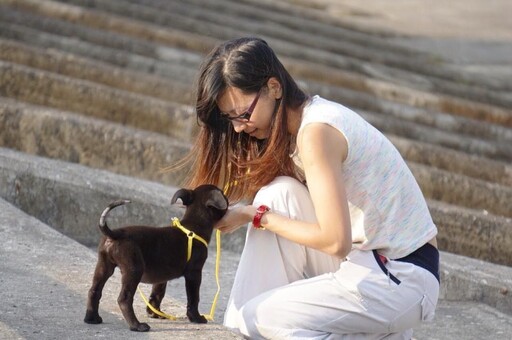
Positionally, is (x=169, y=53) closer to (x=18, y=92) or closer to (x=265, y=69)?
(x=18, y=92)

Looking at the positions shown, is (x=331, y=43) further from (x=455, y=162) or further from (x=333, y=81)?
(x=455, y=162)

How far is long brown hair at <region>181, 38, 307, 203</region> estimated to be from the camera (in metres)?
3.60

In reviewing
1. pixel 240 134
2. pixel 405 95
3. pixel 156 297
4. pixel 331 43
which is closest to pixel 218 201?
pixel 240 134

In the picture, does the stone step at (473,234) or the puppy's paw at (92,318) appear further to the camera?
the stone step at (473,234)

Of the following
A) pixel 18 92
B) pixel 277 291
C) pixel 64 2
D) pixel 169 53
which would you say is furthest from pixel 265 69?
pixel 64 2

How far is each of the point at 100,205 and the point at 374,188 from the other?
1.98 metres

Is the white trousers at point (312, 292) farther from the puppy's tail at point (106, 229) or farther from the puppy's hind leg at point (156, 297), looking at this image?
the puppy's tail at point (106, 229)

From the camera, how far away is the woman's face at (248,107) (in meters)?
3.61

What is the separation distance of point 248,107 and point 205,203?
0.36 meters

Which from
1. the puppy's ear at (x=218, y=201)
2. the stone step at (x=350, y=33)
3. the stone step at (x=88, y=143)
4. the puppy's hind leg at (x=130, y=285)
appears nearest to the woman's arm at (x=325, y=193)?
the puppy's ear at (x=218, y=201)

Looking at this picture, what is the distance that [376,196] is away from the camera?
3.67 meters

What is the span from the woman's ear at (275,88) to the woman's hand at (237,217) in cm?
39

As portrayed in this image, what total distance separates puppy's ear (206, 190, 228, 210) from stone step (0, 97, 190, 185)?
7.59 feet

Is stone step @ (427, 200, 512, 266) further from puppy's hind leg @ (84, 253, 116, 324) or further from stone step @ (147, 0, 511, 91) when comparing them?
stone step @ (147, 0, 511, 91)
